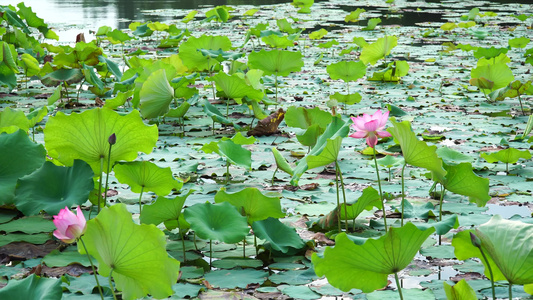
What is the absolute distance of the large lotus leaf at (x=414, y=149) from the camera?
4.85 feet

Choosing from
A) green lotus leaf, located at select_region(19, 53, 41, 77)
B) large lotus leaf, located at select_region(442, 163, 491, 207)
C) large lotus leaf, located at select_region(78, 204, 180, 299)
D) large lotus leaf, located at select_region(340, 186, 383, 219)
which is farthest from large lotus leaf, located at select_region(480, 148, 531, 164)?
green lotus leaf, located at select_region(19, 53, 41, 77)

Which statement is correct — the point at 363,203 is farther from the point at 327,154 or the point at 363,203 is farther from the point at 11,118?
the point at 11,118

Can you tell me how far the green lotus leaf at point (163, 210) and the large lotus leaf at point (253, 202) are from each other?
11cm

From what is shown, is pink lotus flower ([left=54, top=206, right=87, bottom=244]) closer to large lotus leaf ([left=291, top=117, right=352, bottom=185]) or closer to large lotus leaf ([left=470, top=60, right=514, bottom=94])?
large lotus leaf ([left=291, top=117, right=352, bottom=185])

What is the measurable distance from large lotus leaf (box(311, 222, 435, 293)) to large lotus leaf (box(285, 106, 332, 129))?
144 cm

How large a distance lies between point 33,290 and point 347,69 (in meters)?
2.97

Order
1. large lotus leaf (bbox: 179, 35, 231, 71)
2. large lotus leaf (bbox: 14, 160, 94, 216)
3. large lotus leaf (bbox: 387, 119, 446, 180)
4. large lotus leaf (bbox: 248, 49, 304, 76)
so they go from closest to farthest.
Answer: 1. large lotus leaf (bbox: 387, 119, 446, 180)
2. large lotus leaf (bbox: 14, 160, 94, 216)
3. large lotus leaf (bbox: 248, 49, 304, 76)
4. large lotus leaf (bbox: 179, 35, 231, 71)

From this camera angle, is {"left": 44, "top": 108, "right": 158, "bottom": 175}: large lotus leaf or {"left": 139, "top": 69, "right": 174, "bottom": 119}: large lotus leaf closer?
{"left": 44, "top": 108, "right": 158, "bottom": 175}: large lotus leaf

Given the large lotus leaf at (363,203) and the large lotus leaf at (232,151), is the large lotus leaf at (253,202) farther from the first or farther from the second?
the large lotus leaf at (232,151)

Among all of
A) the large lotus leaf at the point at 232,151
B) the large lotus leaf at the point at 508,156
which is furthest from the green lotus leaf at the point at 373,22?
the large lotus leaf at the point at 232,151

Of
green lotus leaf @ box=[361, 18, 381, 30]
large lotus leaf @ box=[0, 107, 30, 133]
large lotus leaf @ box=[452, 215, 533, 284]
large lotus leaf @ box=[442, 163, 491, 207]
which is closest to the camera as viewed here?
large lotus leaf @ box=[452, 215, 533, 284]

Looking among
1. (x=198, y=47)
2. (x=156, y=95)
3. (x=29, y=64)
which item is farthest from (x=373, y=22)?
(x=156, y=95)

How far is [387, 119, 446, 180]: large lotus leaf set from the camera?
1.48 meters

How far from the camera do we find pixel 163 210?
156 cm
